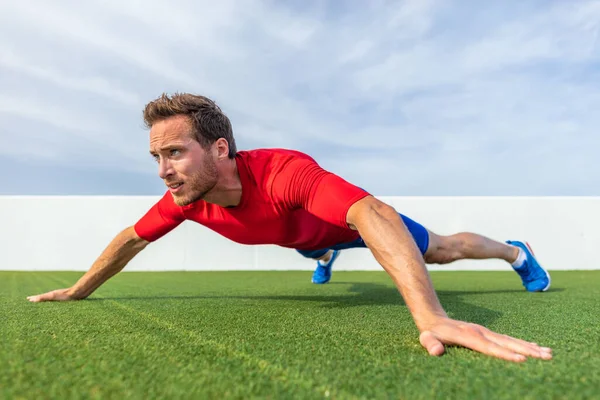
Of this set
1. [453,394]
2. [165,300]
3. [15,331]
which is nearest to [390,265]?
[453,394]

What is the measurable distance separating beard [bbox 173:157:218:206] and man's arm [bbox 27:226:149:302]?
2.18 ft

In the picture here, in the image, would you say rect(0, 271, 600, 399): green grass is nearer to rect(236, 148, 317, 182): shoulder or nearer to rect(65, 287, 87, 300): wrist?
rect(65, 287, 87, 300): wrist

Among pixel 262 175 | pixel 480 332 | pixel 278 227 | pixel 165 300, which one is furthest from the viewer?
pixel 165 300

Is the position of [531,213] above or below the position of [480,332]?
above

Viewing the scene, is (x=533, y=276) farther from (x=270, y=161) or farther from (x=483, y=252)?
(x=270, y=161)

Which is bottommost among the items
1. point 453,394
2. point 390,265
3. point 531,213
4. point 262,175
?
point 453,394

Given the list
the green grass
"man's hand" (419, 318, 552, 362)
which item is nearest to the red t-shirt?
the green grass

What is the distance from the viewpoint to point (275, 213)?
1.91 metres

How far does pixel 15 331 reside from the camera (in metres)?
1.51

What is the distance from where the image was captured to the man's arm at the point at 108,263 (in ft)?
7.94

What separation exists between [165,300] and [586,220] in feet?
20.4

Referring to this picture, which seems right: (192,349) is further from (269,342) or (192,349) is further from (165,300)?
(165,300)

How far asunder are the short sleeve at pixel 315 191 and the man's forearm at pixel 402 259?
0.29 feet

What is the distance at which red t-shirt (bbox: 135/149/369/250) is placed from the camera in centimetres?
156
